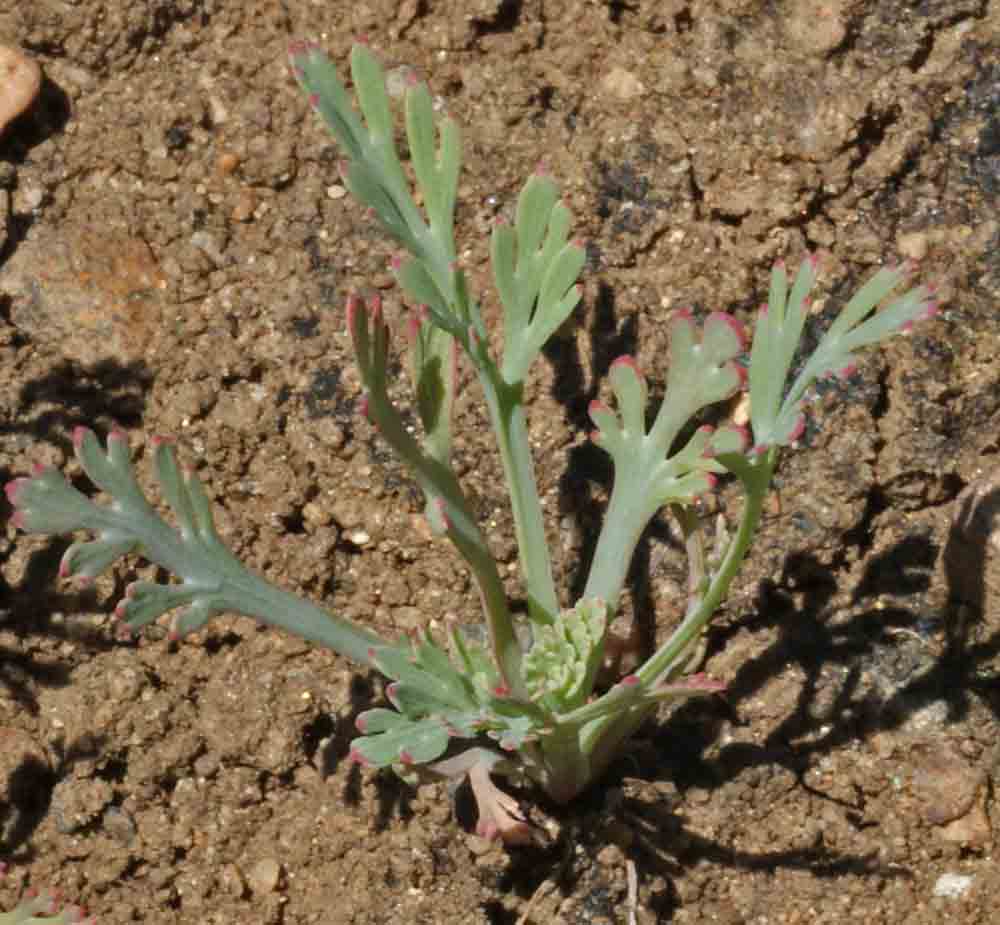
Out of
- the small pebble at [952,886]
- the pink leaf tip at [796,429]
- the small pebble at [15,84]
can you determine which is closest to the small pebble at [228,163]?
the small pebble at [15,84]

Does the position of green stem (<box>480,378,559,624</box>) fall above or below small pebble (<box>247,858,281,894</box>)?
above

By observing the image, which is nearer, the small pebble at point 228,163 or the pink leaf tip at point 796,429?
the pink leaf tip at point 796,429

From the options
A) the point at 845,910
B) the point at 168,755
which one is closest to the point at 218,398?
the point at 168,755

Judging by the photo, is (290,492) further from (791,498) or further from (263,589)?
(791,498)

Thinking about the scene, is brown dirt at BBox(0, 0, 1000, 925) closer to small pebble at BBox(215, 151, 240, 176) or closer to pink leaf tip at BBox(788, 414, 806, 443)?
small pebble at BBox(215, 151, 240, 176)

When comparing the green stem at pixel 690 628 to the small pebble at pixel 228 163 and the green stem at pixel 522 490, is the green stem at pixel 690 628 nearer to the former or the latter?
the green stem at pixel 522 490

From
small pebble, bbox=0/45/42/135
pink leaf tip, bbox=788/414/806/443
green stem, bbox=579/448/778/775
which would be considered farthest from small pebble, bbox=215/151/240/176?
pink leaf tip, bbox=788/414/806/443
